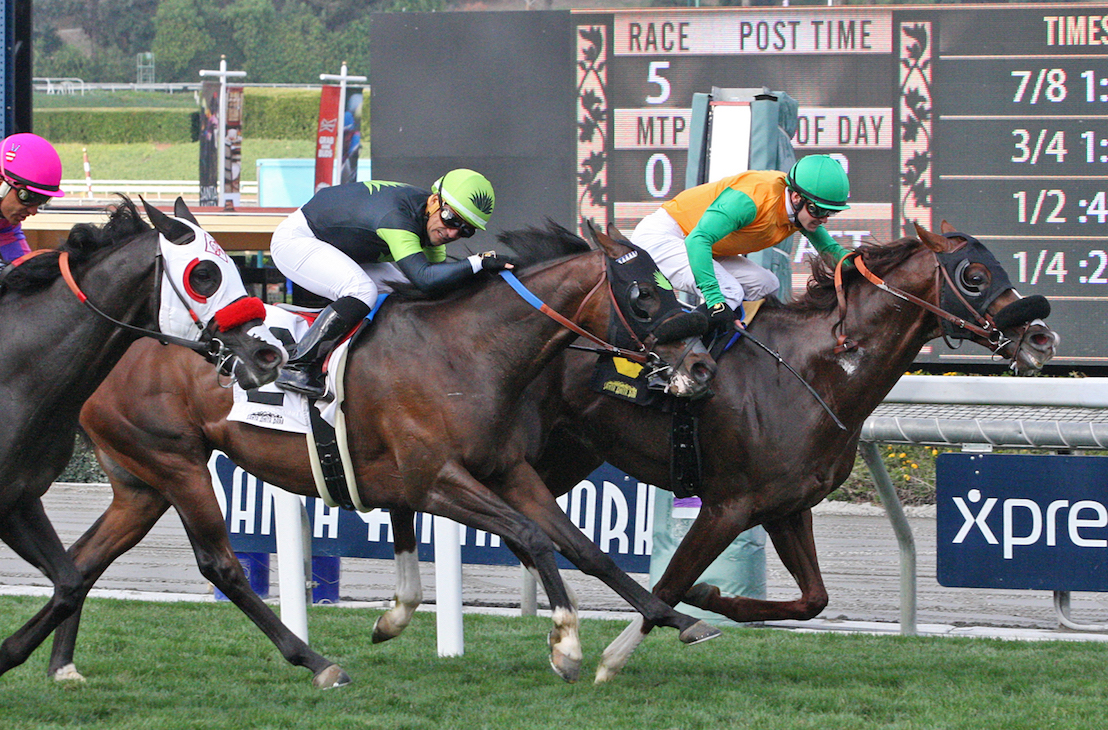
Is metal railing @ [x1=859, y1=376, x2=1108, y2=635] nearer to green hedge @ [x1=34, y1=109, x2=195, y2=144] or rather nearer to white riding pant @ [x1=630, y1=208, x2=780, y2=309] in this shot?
white riding pant @ [x1=630, y1=208, x2=780, y2=309]

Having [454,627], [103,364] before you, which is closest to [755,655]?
[454,627]

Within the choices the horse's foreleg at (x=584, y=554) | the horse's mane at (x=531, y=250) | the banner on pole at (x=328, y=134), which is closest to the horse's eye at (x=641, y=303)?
the horse's mane at (x=531, y=250)

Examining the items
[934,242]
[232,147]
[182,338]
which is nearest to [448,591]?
[182,338]

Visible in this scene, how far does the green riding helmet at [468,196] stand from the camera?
4.32 metres

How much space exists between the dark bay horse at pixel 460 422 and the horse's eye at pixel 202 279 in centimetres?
65

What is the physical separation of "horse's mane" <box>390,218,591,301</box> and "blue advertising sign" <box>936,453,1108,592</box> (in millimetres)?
1973

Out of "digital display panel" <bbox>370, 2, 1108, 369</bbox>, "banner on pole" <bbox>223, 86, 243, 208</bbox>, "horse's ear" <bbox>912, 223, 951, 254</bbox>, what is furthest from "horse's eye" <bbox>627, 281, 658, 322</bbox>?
"banner on pole" <bbox>223, 86, 243, 208</bbox>

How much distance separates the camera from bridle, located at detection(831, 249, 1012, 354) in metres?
4.35

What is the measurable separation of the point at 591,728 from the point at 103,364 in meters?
1.70

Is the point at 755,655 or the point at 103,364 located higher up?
the point at 103,364

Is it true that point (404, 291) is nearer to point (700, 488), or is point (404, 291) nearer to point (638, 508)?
point (700, 488)

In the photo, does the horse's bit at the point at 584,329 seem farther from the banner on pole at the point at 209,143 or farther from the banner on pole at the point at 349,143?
the banner on pole at the point at 209,143

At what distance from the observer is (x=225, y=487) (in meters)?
6.21

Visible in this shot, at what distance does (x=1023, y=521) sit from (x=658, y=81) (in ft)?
15.4
